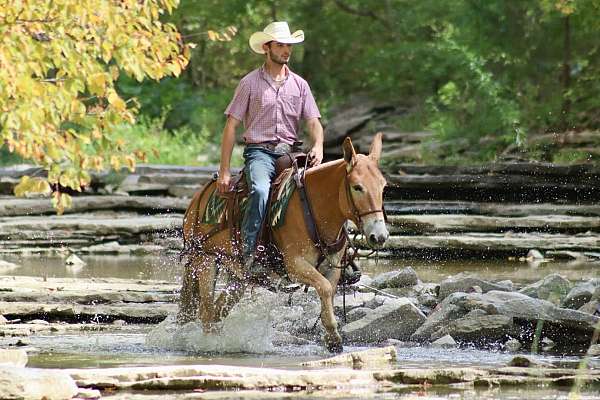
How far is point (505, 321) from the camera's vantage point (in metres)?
11.1

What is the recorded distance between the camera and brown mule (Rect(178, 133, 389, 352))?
406 inches

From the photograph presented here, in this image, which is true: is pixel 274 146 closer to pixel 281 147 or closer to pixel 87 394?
pixel 281 147

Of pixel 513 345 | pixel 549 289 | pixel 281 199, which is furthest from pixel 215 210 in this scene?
pixel 549 289

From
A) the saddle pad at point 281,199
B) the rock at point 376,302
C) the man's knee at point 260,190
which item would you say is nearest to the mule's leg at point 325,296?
the saddle pad at point 281,199

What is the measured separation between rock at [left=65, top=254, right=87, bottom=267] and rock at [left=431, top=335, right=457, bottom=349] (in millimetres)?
9650

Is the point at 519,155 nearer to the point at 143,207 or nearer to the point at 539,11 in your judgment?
the point at 539,11

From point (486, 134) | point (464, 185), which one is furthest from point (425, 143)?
point (464, 185)

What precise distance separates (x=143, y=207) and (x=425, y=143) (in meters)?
8.69

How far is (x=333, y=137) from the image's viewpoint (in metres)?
35.3

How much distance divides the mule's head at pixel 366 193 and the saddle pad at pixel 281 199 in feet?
2.06

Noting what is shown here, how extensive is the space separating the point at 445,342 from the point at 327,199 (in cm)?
156

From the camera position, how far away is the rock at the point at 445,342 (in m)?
11.0

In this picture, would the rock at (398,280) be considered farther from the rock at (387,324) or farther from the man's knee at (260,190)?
the man's knee at (260,190)

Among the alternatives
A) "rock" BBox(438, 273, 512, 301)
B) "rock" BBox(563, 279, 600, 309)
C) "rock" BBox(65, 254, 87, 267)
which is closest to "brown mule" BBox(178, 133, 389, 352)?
"rock" BBox(438, 273, 512, 301)
